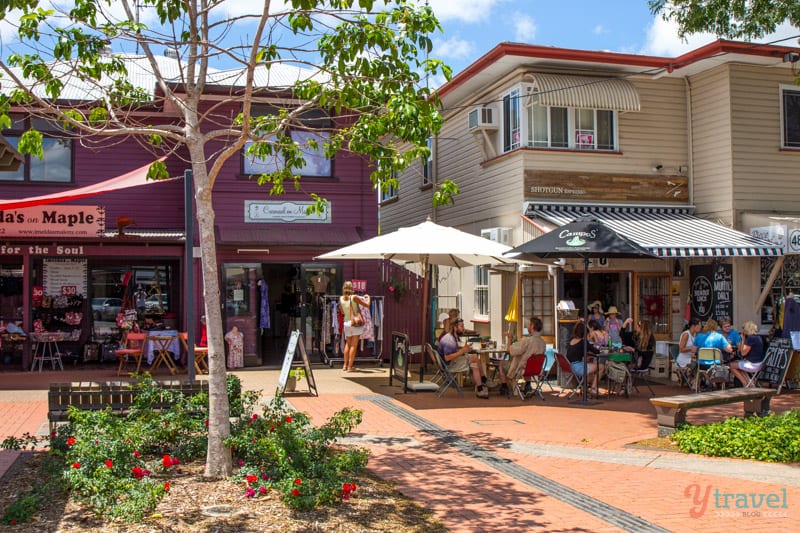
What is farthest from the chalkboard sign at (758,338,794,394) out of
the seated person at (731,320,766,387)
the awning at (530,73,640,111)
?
the awning at (530,73,640,111)

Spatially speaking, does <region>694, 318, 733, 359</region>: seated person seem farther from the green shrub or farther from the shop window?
the green shrub

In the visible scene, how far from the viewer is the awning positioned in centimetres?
1534

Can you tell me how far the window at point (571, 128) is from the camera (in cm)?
1573

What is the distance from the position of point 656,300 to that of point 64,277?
12.9 m

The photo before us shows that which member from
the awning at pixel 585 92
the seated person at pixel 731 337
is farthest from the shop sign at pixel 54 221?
the seated person at pixel 731 337

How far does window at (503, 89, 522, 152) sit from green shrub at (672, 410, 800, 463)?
8.18 m

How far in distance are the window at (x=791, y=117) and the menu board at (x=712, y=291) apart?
10.2 feet

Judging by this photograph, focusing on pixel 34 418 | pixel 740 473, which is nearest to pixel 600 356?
pixel 740 473

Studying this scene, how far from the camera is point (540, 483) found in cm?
729

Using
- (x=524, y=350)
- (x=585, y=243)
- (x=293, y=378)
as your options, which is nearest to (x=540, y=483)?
(x=524, y=350)

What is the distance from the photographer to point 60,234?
15344 millimetres

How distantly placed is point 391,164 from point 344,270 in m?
8.90

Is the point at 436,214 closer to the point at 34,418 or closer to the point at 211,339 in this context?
the point at 34,418

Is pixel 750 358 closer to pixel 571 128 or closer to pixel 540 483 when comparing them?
pixel 571 128
